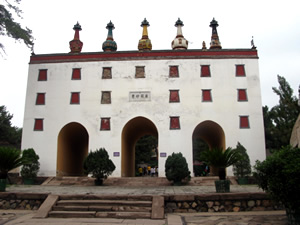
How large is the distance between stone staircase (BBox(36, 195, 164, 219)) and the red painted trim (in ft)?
48.1

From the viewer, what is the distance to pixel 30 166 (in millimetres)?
18734

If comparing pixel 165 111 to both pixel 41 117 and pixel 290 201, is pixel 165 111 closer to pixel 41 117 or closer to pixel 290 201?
pixel 41 117

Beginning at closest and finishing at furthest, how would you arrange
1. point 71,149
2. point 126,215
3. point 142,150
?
1. point 126,215
2. point 71,149
3. point 142,150

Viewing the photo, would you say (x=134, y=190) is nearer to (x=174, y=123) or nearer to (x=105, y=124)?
(x=174, y=123)

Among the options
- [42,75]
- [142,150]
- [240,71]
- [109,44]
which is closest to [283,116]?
[240,71]

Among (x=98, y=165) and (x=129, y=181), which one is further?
(x=129, y=181)

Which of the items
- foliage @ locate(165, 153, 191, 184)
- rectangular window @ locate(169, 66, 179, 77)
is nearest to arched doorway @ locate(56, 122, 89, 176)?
rectangular window @ locate(169, 66, 179, 77)

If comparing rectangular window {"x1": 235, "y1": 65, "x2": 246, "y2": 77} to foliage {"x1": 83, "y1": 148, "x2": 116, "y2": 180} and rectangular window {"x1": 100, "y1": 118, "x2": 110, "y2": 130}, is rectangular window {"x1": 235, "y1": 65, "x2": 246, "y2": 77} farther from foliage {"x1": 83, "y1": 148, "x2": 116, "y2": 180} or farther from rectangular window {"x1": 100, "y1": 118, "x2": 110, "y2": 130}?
foliage {"x1": 83, "y1": 148, "x2": 116, "y2": 180}

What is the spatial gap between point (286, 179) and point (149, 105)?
1496cm

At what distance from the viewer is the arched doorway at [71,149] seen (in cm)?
2114

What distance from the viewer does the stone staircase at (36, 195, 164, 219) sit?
7992mm

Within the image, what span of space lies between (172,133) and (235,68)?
686 cm

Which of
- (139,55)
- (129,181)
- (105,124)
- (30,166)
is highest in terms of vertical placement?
(139,55)

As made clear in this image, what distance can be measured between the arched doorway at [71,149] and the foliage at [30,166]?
1.74 m
